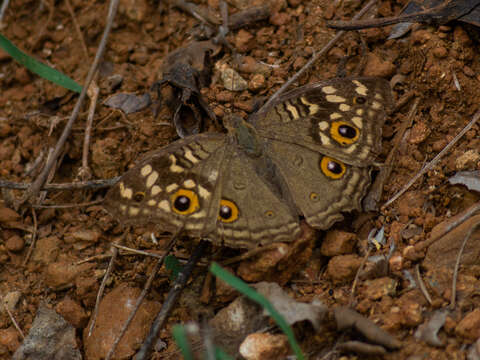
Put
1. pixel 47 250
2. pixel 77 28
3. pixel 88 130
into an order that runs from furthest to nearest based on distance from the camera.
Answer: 1. pixel 77 28
2. pixel 88 130
3. pixel 47 250

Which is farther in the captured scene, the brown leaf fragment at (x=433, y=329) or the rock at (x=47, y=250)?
the rock at (x=47, y=250)

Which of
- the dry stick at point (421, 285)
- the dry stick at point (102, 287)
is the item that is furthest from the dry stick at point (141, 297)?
the dry stick at point (421, 285)

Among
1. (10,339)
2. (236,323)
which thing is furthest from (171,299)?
(10,339)

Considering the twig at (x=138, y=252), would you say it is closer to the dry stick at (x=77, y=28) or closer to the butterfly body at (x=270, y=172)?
the butterfly body at (x=270, y=172)

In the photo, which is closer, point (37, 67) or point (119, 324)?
point (119, 324)

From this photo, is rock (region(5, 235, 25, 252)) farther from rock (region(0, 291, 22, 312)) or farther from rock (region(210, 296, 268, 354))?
rock (region(210, 296, 268, 354))

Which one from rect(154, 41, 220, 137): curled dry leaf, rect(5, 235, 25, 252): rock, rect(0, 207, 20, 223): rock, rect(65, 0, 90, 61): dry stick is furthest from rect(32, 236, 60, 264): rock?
rect(65, 0, 90, 61): dry stick

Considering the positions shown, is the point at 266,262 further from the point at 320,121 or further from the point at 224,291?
the point at 320,121

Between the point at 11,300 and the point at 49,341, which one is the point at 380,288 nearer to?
the point at 49,341
